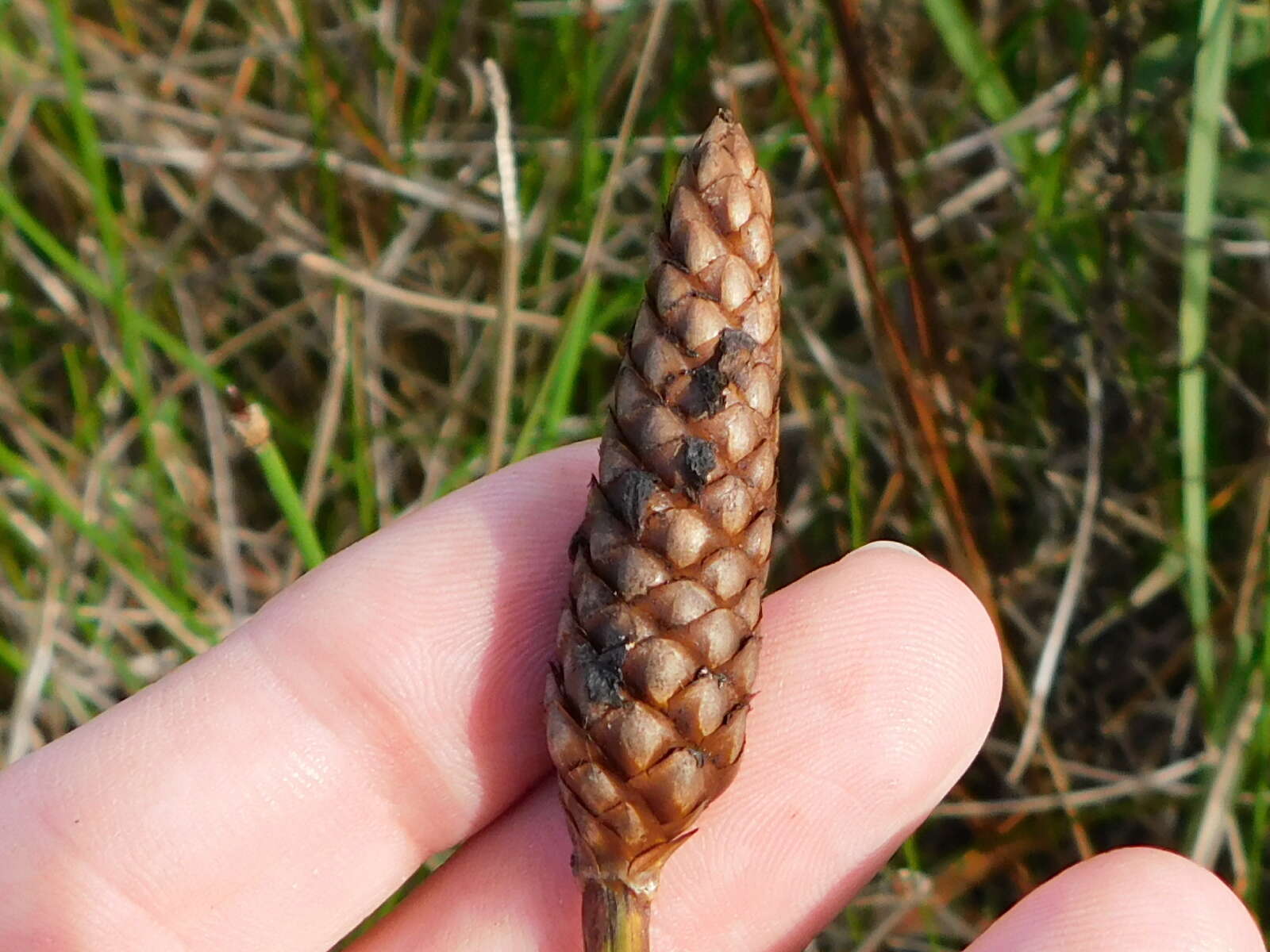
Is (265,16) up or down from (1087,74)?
up

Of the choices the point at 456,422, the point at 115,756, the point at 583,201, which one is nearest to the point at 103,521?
the point at 456,422

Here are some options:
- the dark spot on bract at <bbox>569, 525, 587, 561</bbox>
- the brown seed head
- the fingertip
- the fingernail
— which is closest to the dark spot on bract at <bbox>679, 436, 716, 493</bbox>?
the brown seed head

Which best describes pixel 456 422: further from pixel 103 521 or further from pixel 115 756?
pixel 115 756

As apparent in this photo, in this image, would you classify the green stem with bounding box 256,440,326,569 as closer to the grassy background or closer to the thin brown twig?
the grassy background

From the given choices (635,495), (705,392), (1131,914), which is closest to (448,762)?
(635,495)

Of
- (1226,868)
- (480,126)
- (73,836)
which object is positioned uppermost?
(480,126)

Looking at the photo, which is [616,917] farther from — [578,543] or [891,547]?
[891,547]

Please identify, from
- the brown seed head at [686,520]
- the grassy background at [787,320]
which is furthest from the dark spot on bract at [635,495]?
the grassy background at [787,320]
